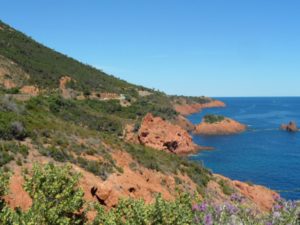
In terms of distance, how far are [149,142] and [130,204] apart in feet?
136

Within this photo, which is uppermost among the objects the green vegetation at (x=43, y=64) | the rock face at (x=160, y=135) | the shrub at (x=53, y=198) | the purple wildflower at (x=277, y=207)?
the green vegetation at (x=43, y=64)

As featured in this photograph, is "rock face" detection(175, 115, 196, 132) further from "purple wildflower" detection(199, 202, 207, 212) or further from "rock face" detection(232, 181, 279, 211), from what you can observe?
"purple wildflower" detection(199, 202, 207, 212)

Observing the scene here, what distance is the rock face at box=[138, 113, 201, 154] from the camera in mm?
57969

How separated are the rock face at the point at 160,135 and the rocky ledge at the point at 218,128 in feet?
124

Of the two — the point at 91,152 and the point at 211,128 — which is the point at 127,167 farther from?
the point at 211,128

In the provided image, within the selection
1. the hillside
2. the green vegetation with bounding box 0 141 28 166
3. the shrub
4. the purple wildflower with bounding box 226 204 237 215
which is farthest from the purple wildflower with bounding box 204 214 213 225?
the green vegetation with bounding box 0 141 28 166

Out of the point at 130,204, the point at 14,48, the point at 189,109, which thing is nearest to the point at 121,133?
the point at 14,48

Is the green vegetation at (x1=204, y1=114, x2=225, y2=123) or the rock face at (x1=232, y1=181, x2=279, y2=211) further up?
the green vegetation at (x1=204, y1=114, x2=225, y2=123)

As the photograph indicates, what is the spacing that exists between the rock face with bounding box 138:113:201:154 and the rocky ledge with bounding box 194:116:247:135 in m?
37.7

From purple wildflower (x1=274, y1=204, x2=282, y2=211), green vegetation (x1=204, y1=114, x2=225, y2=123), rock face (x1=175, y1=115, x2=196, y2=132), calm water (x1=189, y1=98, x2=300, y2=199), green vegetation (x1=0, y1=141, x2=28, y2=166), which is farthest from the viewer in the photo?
rock face (x1=175, y1=115, x2=196, y2=132)

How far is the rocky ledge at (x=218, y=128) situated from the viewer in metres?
104

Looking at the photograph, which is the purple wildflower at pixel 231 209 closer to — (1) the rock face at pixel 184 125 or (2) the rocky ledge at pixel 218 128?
(2) the rocky ledge at pixel 218 128

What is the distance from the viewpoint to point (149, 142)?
57.2 meters

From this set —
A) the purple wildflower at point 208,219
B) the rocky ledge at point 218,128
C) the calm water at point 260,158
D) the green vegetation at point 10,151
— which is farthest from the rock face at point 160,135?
the purple wildflower at point 208,219
